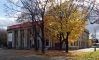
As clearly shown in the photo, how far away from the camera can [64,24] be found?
48.5 m

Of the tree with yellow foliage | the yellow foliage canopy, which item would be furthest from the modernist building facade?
the tree with yellow foliage

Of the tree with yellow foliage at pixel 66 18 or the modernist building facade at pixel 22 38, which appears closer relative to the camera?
the tree with yellow foliage at pixel 66 18

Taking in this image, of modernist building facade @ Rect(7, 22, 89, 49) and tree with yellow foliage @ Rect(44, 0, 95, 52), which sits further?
modernist building facade @ Rect(7, 22, 89, 49)

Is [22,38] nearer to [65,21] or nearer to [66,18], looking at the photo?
[65,21]

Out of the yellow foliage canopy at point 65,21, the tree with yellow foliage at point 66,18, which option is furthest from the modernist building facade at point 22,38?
the tree with yellow foliage at point 66,18

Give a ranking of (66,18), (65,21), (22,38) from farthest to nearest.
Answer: (22,38) < (65,21) < (66,18)

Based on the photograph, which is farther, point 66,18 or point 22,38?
point 22,38

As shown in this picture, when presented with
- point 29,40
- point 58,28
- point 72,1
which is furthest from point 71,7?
point 29,40

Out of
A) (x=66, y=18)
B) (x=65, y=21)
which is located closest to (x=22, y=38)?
(x=65, y=21)

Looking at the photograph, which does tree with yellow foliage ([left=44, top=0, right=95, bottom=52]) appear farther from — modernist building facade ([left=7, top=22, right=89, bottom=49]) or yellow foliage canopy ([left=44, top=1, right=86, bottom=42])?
modernist building facade ([left=7, top=22, right=89, bottom=49])

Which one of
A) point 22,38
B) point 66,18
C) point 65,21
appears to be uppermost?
point 66,18

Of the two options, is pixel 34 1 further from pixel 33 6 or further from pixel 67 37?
pixel 67 37

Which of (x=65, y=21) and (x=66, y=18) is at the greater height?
(x=66, y=18)

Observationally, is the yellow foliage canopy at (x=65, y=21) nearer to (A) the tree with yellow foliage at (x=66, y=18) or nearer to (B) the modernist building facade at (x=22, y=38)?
(A) the tree with yellow foliage at (x=66, y=18)
